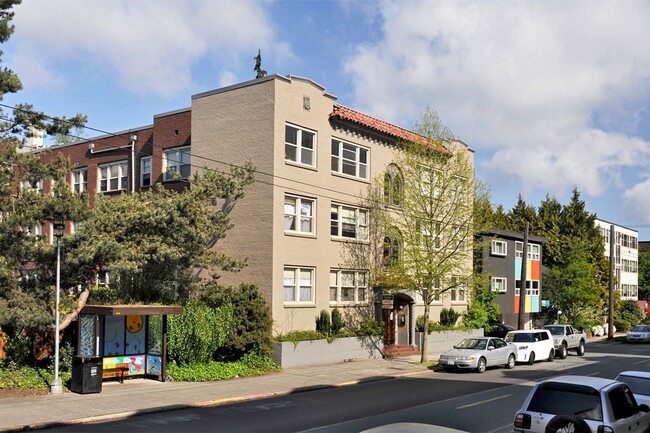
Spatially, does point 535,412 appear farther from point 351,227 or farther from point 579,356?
point 579,356

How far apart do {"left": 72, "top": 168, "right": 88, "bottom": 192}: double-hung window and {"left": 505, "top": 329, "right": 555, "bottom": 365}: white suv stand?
26.0 m

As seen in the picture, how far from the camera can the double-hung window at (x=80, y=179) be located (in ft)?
128

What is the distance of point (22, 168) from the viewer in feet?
67.4

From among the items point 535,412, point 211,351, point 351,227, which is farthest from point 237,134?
point 535,412

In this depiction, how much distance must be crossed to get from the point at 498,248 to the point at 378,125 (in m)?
21.7

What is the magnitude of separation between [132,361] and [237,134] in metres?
11.7

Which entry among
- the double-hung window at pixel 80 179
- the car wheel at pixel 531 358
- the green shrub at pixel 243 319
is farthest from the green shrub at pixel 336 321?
the double-hung window at pixel 80 179

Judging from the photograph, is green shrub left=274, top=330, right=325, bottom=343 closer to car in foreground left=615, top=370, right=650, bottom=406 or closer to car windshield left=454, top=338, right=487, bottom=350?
car windshield left=454, top=338, right=487, bottom=350

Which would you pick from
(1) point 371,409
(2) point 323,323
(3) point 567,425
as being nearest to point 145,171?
(2) point 323,323

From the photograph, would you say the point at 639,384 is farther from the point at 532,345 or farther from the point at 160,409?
the point at 532,345

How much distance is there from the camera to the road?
15.0 m

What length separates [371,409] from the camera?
693 inches

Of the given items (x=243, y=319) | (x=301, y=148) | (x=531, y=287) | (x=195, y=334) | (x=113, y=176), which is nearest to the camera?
(x=195, y=334)

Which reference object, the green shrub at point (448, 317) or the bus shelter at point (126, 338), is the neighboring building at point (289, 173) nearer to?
the green shrub at point (448, 317)
